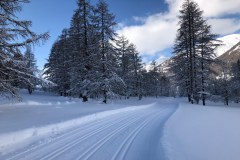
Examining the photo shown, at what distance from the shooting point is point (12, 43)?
33.5 feet

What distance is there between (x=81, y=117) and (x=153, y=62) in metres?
56.8

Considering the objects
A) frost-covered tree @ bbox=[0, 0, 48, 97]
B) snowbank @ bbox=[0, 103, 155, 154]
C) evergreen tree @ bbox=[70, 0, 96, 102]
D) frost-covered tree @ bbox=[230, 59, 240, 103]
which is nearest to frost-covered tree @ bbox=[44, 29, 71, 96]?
evergreen tree @ bbox=[70, 0, 96, 102]

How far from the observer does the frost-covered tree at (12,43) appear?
10125 mm

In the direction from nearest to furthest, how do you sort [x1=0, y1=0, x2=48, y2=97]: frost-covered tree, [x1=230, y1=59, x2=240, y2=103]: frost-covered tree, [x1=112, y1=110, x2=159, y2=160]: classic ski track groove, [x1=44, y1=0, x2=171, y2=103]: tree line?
1. [x1=112, y1=110, x2=159, y2=160]: classic ski track groove
2. [x1=0, y1=0, x2=48, y2=97]: frost-covered tree
3. [x1=44, y1=0, x2=171, y2=103]: tree line
4. [x1=230, y1=59, x2=240, y2=103]: frost-covered tree

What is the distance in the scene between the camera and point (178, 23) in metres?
26.8

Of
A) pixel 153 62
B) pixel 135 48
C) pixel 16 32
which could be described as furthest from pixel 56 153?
pixel 153 62

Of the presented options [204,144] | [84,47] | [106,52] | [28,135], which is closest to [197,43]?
[106,52]

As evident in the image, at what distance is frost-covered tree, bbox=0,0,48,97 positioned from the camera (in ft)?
33.2

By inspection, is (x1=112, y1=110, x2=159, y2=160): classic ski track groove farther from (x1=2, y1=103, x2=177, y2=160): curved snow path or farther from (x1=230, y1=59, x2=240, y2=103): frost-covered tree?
(x1=230, y1=59, x2=240, y2=103): frost-covered tree

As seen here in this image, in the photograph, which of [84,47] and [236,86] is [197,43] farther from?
[236,86]

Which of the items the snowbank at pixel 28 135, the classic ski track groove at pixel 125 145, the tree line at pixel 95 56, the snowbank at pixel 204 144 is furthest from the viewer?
the tree line at pixel 95 56

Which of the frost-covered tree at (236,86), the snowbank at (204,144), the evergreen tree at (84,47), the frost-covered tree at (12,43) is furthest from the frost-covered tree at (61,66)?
the frost-covered tree at (236,86)

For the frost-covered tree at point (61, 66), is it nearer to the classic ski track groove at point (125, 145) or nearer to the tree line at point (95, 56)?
the tree line at point (95, 56)

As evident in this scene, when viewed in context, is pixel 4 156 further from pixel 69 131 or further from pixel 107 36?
pixel 107 36
